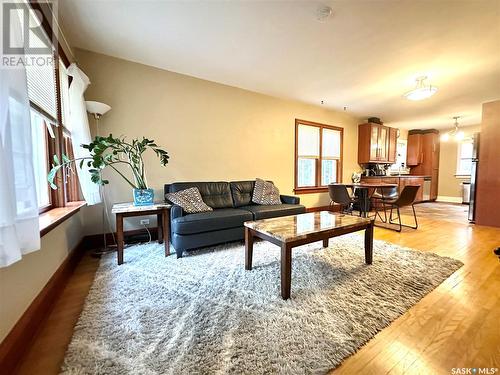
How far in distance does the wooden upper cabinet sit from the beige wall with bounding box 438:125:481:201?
90cm

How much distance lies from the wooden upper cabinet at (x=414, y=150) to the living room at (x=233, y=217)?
9.09 ft

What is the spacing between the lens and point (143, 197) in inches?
102

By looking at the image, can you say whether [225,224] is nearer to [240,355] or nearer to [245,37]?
[240,355]

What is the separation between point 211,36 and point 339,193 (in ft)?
10.8

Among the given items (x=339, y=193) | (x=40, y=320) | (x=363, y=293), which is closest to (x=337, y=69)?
(x=339, y=193)

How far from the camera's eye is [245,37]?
94.7 inches

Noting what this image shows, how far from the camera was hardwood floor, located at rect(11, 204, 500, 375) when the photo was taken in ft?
3.73

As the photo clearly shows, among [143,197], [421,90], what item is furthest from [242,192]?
[421,90]

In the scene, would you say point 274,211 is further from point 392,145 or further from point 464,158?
point 464,158

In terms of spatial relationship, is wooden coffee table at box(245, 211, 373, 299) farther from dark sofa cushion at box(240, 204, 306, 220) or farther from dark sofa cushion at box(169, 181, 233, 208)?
dark sofa cushion at box(169, 181, 233, 208)

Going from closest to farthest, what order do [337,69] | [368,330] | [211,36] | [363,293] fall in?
[368,330] < [363,293] < [211,36] < [337,69]

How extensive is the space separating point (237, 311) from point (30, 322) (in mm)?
1253

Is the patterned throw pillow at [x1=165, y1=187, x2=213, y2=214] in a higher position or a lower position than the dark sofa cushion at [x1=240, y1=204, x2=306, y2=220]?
higher

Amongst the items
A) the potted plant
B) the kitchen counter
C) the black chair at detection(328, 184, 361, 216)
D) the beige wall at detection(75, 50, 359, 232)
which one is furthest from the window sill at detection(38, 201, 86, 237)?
the kitchen counter
